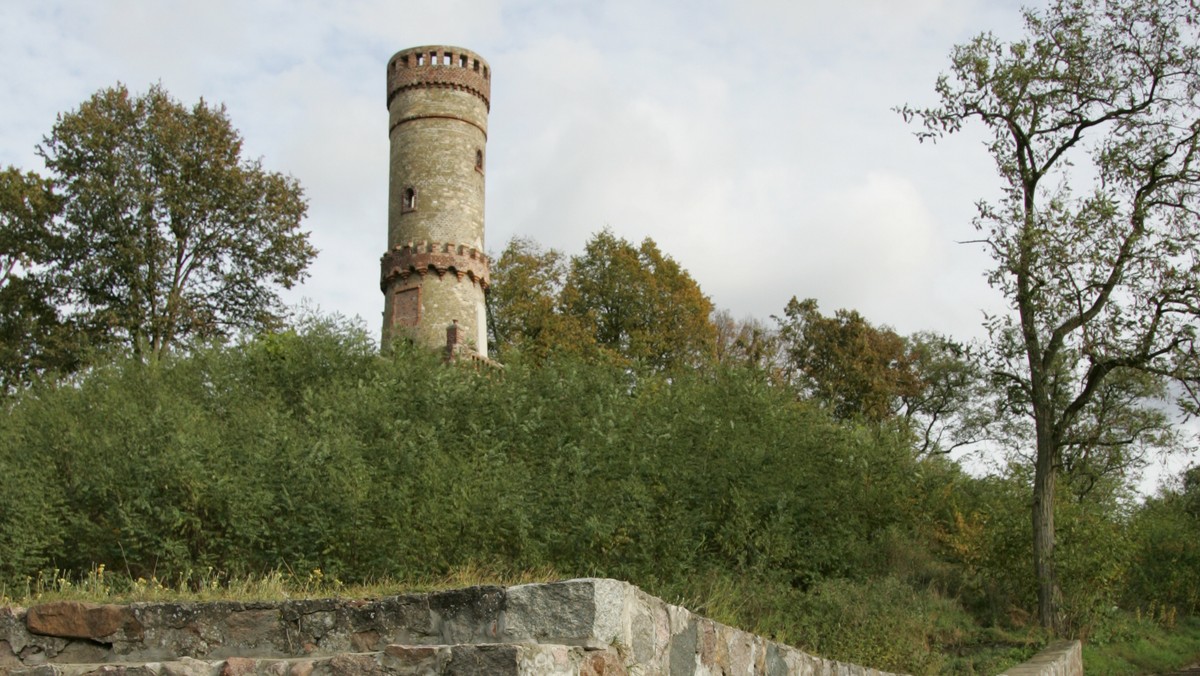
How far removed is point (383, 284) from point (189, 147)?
6263mm

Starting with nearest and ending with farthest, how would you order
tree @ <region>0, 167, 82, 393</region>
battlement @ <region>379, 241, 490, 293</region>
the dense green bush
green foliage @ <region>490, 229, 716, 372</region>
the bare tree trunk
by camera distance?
the dense green bush < the bare tree trunk < tree @ <region>0, 167, 82, 393</region> < battlement @ <region>379, 241, 490, 293</region> < green foliage @ <region>490, 229, 716, 372</region>

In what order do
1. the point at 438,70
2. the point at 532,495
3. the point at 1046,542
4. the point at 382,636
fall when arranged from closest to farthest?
1. the point at 382,636
2. the point at 532,495
3. the point at 1046,542
4. the point at 438,70

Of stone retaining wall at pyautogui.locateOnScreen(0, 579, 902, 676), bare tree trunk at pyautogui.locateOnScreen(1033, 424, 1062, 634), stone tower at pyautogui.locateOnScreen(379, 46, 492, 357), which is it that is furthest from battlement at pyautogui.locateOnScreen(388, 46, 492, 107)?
stone retaining wall at pyautogui.locateOnScreen(0, 579, 902, 676)

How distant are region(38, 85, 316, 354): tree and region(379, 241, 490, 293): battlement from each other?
8.07ft

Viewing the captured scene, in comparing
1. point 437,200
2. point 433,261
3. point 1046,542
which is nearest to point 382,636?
point 1046,542

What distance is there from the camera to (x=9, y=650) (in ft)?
19.8

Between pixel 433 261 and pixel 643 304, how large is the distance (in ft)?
26.3

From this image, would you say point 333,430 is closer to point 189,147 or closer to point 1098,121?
point 1098,121

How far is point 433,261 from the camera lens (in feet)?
101

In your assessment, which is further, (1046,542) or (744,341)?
(744,341)

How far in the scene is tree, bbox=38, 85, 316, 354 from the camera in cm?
2808

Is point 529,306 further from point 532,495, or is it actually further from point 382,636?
point 382,636

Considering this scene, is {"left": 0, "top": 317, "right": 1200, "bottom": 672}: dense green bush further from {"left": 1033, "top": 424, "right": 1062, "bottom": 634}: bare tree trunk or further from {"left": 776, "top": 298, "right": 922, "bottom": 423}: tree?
{"left": 776, "top": 298, "right": 922, "bottom": 423}: tree

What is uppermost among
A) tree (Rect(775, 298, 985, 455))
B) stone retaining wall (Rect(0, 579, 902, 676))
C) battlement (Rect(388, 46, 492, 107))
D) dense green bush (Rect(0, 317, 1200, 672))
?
battlement (Rect(388, 46, 492, 107))
